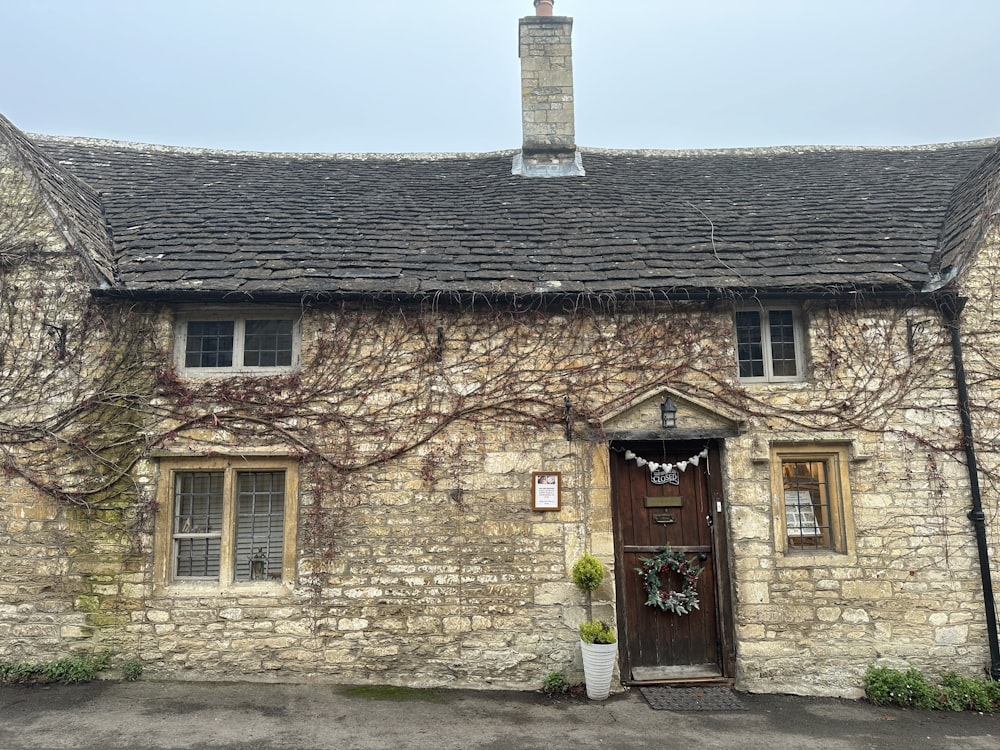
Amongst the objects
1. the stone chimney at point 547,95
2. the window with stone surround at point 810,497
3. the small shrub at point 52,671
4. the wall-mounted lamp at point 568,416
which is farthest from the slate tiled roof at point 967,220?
the small shrub at point 52,671

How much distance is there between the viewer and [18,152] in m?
7.51

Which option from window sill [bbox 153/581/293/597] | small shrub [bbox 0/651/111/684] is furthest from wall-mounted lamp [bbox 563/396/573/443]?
small shrub [bbox 0/651/111/684]

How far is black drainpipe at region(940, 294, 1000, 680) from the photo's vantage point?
21.2 ft

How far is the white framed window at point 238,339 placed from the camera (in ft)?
23.2

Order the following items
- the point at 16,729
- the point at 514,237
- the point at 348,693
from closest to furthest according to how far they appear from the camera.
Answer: the point at 16,729, the point at 348,693, the point at 514,237

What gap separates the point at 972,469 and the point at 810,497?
167cm

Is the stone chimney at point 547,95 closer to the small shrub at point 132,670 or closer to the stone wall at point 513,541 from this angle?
the stone wall at point 513,541

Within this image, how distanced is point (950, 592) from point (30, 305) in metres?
10.3

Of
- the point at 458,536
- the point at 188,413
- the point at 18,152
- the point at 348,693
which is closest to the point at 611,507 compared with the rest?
the point at 458,536

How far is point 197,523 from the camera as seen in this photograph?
6.83 meters

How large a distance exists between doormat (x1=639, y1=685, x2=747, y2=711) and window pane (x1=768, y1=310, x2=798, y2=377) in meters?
3.45

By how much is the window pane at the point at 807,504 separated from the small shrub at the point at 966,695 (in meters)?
1.64

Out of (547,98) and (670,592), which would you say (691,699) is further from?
(547,98)

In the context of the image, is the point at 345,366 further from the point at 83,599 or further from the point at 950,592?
the point at 950,592
